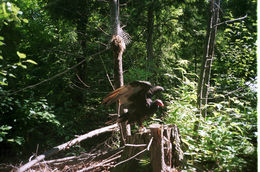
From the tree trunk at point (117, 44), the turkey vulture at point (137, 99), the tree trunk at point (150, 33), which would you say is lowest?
the turkey vulture at point (137, 99)

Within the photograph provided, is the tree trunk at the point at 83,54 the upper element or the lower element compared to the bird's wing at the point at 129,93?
upper

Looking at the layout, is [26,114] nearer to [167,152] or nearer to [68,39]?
[68,39]

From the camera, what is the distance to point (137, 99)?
224 centimetres

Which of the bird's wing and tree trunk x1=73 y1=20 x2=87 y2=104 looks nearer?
the bird's wing

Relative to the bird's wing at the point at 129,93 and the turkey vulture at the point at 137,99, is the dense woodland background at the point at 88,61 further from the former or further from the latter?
the bird's wing at the point at 129,93

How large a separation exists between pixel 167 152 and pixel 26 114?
314cm

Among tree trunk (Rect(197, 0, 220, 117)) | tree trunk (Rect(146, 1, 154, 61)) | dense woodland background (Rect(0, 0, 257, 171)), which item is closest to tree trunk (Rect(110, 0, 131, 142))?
dense woodland background (Rect(0, 0, 257, 171))

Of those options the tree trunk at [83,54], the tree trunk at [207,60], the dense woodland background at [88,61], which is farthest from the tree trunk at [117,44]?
the tree trunk at [83,54]

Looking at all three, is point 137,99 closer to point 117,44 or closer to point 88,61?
point 117,44

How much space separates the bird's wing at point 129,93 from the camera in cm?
214

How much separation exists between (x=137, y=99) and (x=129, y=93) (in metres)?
0.12

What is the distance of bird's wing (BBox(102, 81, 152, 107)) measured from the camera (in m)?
2.14

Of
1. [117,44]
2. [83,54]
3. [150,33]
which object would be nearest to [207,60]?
[117,44]

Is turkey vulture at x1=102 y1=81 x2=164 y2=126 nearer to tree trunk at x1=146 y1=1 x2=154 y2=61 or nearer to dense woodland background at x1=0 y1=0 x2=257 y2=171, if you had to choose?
dense woodland background at x1=0 y1=0 x2=257 y2=171
